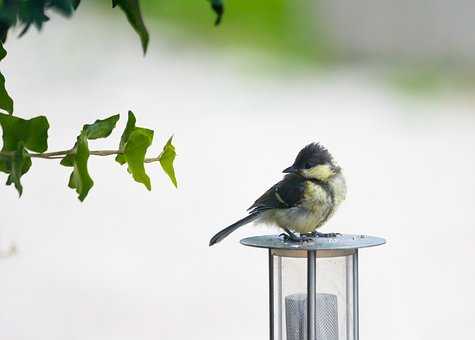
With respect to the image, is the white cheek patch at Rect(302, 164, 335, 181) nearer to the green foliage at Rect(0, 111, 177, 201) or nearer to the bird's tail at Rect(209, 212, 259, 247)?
the bird's tail at Rect(209, 212, 259, 247)

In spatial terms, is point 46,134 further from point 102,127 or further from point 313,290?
point 313,290


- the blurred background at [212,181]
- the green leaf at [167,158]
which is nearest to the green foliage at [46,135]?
the green leaf at [167,158]

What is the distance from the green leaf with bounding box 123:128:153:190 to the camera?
54 centimetres

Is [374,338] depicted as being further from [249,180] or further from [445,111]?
[445,111]

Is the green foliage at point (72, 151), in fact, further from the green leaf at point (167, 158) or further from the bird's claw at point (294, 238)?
the bird's claw at point (294, 238)

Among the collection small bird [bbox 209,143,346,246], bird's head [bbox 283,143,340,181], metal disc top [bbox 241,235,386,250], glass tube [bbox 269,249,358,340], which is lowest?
glass tube [bbox 269,249,358,340]

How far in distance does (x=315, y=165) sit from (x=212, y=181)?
83.6 inches

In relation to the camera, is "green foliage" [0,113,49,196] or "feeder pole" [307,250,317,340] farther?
"feeder pole" [307,250,317,340]

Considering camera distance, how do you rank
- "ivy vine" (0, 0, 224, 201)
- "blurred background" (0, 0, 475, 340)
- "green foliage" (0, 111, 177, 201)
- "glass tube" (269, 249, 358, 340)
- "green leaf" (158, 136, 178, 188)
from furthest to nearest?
"blurred background" (0, 0, 475, 340), "glass tube" (269, 249, 358, 340), "green leaf" (158, 136, 178, 188), "green foliage" (0, 111, 177, 201), "ivy vine" (0, 0, 224, 201)

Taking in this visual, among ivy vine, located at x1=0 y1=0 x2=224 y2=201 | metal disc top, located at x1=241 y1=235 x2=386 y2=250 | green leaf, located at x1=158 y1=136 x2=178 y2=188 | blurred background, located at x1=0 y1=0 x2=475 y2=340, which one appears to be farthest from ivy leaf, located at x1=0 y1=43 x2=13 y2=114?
blurred background, located at x1=0 y1=0 x2=475 y2=340

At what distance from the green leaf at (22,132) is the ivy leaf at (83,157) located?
0.02m

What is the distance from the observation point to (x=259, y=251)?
3.21 meters

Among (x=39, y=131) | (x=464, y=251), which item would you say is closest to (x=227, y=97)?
(x=464, y=251)

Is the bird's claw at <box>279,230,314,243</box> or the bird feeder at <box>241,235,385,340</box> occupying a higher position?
the bird's claw at <box>279,230,314,243</box>
